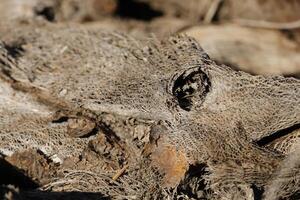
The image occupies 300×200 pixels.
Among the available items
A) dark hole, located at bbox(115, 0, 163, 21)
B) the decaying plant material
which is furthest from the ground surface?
dark hole, located at bbox(115, 0, 163, 21)

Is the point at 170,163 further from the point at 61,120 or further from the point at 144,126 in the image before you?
the point at 61,120

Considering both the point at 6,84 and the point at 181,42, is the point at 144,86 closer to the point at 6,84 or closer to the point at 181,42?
the point at 181,42

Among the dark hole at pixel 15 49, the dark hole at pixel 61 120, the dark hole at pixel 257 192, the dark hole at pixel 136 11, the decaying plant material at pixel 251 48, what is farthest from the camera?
the dark hole at pixel 136 11

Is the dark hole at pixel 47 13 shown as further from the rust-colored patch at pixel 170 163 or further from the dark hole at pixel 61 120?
the rust-colored patch at pixel 170 163

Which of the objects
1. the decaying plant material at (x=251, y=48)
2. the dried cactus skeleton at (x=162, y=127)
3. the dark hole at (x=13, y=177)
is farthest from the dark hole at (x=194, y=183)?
the decaying plant material at (x=251, y=48)

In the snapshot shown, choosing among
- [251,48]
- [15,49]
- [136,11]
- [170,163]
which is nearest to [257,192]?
[170,163]

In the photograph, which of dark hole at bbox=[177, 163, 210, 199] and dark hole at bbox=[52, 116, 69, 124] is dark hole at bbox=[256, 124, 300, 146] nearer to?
dark hole at bbox=[177, 163, 210, 199]

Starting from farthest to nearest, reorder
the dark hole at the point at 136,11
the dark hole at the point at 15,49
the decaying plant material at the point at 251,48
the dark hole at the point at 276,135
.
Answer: the dark hole at the point at 136,11 < the decaying plant material at the point at 251,48 < the dark hole at the point at 15,49 < the dark hole at the point at 276,135
